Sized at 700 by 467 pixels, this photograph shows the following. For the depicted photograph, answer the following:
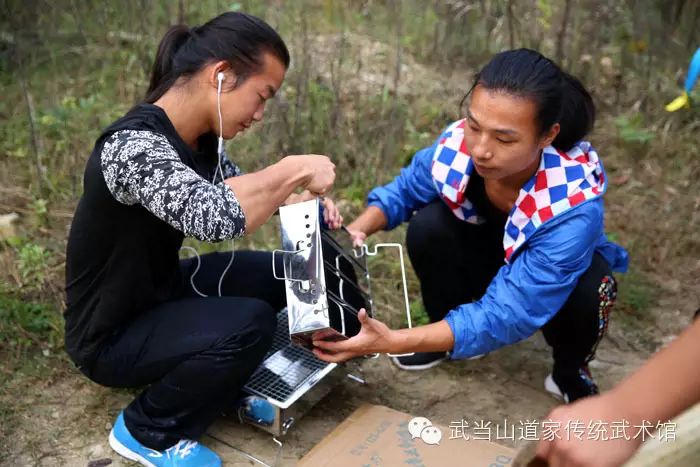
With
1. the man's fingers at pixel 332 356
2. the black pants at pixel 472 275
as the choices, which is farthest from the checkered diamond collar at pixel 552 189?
the man's fingers at pixel 332 356

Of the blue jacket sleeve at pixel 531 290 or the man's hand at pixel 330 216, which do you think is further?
the man's hand at pixel 330 216

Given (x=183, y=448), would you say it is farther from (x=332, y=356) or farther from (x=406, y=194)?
(x=406, y=194)

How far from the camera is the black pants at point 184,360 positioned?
1.91m

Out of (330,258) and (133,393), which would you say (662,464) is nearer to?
(330,258)

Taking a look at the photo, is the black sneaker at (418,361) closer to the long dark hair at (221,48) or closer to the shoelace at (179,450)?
the shoelace at (179,450)

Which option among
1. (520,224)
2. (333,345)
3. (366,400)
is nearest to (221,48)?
(333,345)

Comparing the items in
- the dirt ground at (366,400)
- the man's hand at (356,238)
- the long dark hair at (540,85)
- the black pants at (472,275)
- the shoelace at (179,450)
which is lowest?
the dirt ground at (366,400)

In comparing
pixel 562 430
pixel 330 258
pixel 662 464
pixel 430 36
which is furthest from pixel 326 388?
pixel 430 36

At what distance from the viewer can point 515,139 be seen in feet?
6.29

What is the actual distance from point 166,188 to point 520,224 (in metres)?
1.05

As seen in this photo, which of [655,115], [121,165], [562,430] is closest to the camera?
[562,430]

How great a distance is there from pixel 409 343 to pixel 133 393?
1039 millimetres

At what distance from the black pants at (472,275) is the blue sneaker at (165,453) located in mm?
952

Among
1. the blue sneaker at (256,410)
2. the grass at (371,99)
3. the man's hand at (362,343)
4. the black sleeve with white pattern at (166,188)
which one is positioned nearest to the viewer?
the black sleeve with white pattern at (166,188)
